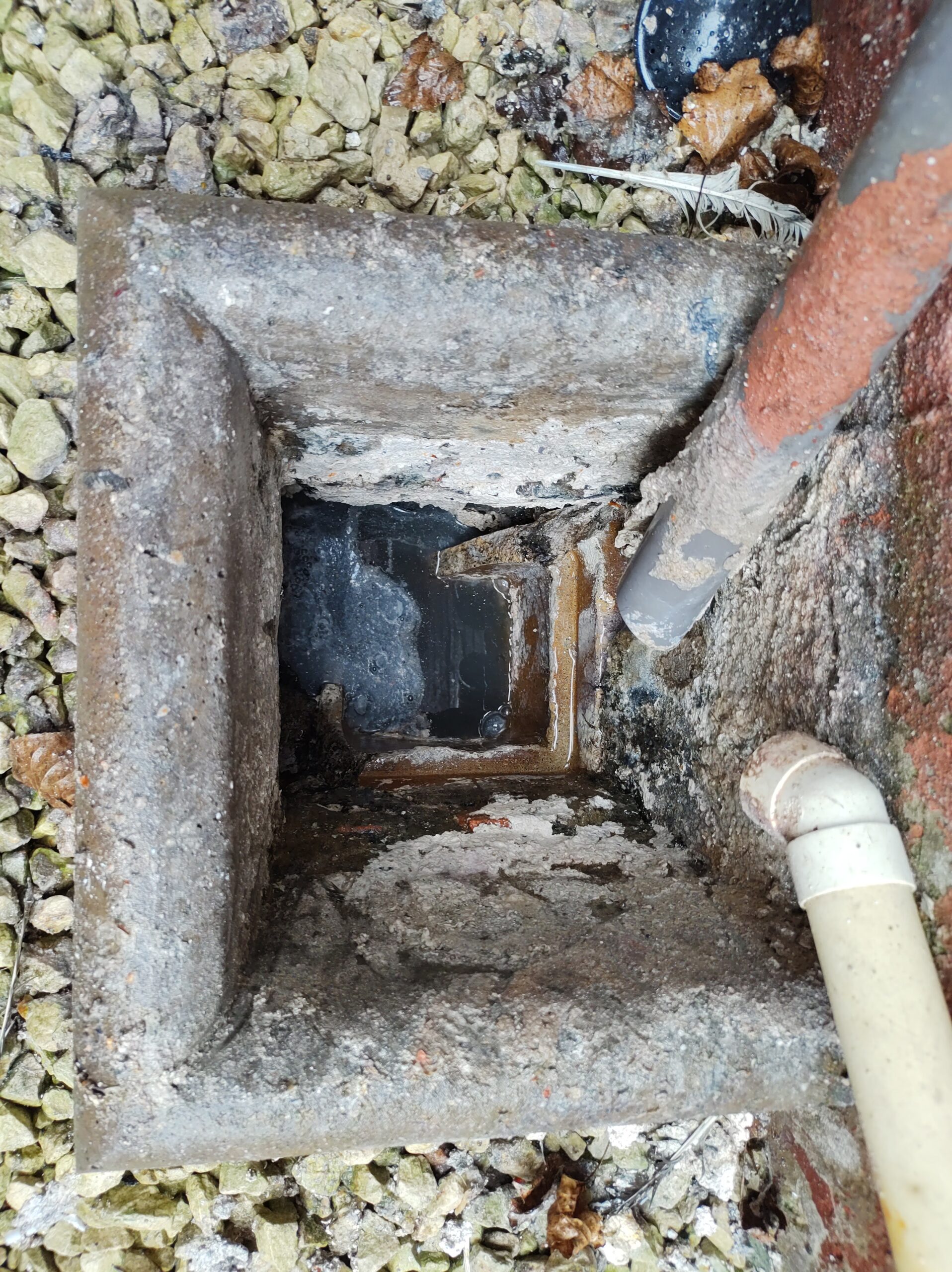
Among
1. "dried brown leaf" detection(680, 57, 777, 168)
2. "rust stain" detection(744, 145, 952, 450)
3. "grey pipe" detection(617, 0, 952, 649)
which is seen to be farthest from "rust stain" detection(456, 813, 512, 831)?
"dried brown leaf" detection(680, 57, 777, 168)

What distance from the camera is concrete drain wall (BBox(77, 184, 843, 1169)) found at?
114 cm

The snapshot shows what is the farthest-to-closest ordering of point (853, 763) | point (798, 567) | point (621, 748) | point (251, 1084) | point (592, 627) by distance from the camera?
1. point (592, 627)
2. point (621, 748)
3. point (798, 567)
4. point (853, 763)
5. point (251, 1084)

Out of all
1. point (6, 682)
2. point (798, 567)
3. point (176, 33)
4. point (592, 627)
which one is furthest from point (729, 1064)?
point (176, 33)

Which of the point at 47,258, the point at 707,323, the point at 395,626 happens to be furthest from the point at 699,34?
the point at 395,626

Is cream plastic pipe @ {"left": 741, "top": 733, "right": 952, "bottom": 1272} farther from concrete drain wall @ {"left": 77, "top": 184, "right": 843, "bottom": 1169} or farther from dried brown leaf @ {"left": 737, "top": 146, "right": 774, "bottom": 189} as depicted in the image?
dried brown leaf @ {"left": 737, "top": 146, "right": 774, "bottom": 189}

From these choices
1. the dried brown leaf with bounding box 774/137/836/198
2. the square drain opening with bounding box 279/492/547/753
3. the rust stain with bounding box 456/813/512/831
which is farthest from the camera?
the square drain opening with bounding box 279/492/547/753

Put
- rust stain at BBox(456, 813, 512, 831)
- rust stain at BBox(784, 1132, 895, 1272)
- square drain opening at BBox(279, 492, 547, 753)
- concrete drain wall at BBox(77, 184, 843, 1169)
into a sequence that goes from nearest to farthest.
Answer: concrete drain wall at BBox(77, 184, 843, 1169), rust stain at BBox(784, 1132, 895, 1272), rust stain at BBox(456, 813, 512, 831), square drain opening at BBox(279, 492, 547, 753)

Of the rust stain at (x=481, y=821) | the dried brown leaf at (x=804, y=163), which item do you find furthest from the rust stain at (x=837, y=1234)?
the dried brown leaf at (x=804, y=163)

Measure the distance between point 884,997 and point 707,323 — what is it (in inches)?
37.7

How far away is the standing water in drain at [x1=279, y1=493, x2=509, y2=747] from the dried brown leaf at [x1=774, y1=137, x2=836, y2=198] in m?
1.28

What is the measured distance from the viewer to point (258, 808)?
1.44 m

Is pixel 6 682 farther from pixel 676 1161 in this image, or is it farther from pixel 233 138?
pixel 676 1161

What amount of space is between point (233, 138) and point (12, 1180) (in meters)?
2.40

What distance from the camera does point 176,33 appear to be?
193cm
